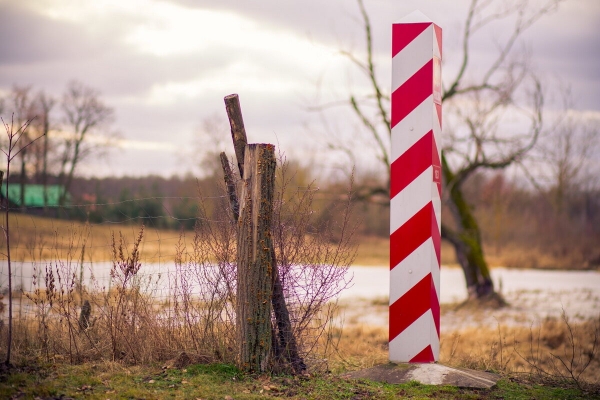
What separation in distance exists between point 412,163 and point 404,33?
44.0 inches

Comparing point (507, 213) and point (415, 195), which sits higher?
point (415, 195)

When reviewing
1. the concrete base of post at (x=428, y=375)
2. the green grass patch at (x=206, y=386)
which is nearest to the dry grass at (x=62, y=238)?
the green grass patch at (x=206, y=386)

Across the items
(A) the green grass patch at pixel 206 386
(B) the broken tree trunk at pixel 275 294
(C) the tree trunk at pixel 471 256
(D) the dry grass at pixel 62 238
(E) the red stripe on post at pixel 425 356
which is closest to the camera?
(A) the green grass patch at pixel 206 386

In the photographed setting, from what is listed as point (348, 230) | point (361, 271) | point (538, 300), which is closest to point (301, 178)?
point (361, 271)

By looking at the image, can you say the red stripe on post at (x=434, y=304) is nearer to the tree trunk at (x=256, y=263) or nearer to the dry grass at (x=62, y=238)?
the tree trunk at (x=256, y=263)

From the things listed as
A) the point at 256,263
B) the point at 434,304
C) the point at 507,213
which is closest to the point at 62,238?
the point at 256,263

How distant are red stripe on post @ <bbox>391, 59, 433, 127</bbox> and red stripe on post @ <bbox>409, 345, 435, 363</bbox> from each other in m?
1.89

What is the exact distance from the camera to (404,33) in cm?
523

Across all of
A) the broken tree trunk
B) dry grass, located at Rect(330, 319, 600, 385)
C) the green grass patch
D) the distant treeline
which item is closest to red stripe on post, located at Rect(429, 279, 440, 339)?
the green grass patch

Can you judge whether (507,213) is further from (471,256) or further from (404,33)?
(404,33)

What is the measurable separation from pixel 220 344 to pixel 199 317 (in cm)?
31

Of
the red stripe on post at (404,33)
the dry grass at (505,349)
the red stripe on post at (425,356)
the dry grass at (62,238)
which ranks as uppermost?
the red stripe on post at (404,33)

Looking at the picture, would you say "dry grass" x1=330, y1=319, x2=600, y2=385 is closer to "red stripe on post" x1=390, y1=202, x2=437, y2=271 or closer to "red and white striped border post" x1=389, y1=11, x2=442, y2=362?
"red and white striped border post" x1=389, y1=11, x2=442, y2=362

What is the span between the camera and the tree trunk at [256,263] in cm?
472
